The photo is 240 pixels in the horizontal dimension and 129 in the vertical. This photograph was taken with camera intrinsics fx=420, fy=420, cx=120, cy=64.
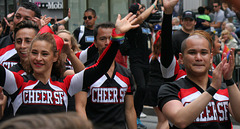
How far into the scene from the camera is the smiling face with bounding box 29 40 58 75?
361 centimetres

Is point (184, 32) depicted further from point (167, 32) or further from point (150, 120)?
point (167, 32)

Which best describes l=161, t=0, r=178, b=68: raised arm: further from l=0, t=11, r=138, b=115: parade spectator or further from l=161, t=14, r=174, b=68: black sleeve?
l=0, t=11, r=138, b=115: parade spectator

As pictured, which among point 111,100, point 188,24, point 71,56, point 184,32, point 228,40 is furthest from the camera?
point 228,40

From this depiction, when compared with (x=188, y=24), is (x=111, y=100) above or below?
below

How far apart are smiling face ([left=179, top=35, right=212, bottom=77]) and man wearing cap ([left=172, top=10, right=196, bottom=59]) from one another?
9.31 feet

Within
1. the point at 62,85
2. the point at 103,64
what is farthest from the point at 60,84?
the point at 103,64

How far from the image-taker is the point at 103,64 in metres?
3.46

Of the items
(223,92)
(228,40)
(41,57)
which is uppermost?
(41,57)

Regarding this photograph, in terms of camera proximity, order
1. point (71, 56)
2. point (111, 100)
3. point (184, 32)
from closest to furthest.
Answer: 1. point (71, 56)
2. point (111, 100)
3. point (184, 32)

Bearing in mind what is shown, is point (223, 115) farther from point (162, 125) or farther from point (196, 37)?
point (162, 125)

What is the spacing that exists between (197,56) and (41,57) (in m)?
1.32

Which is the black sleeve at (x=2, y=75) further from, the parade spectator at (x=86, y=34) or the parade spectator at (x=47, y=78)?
the parade spectator at (x=86, y=34)

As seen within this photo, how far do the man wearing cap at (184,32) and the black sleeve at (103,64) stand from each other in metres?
3.01

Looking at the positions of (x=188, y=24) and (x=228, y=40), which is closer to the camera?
(x=188, y=24)
